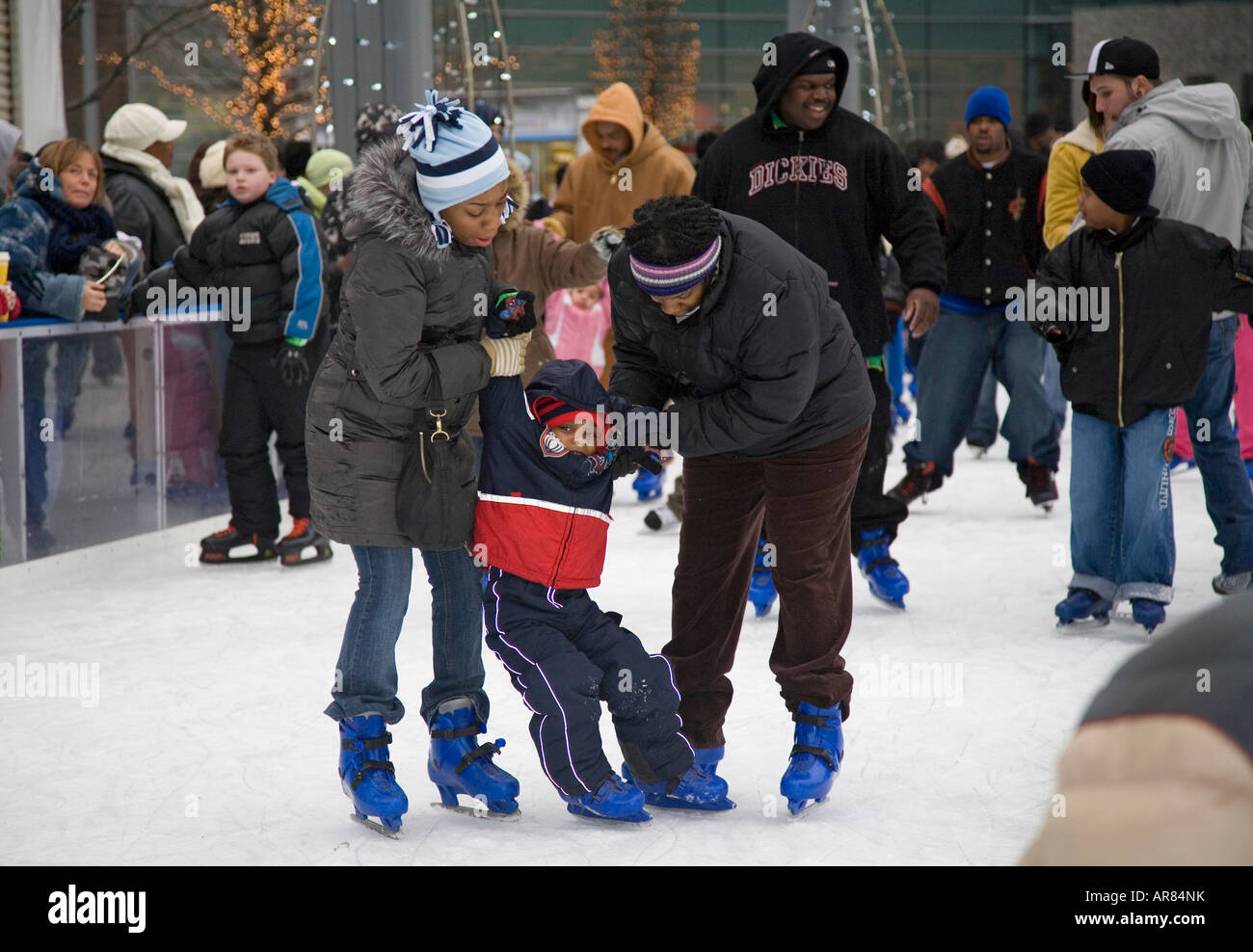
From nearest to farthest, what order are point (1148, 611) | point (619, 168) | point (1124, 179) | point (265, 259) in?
1. point (1124, 179)
2. point (1148, 611)
3. point (265, 259)
4. point (619, 168)

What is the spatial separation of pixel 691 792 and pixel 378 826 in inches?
24.6

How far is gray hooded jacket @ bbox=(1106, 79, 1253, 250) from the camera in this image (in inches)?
175

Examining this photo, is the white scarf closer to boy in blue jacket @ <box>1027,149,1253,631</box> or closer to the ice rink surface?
the ice rink surface

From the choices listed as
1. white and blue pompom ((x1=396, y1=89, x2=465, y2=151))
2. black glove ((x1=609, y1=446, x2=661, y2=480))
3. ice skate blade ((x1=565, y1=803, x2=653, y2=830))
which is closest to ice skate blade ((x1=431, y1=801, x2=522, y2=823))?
ice skate blade ((x1=565, y1=803, x2=653, y2=830))

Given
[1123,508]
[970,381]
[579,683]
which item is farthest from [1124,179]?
[579,683]

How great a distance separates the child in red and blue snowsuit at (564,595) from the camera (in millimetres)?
2693

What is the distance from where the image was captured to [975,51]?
2702 cm

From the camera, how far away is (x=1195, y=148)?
4504 millimetres

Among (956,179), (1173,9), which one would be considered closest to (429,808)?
(956,179)

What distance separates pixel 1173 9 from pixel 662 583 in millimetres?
21780

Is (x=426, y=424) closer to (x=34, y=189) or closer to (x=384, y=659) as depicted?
(x=384, y=659)

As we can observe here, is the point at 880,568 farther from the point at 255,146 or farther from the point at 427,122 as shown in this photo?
the point at 255,146

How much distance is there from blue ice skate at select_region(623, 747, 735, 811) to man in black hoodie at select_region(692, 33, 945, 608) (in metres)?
1.81
